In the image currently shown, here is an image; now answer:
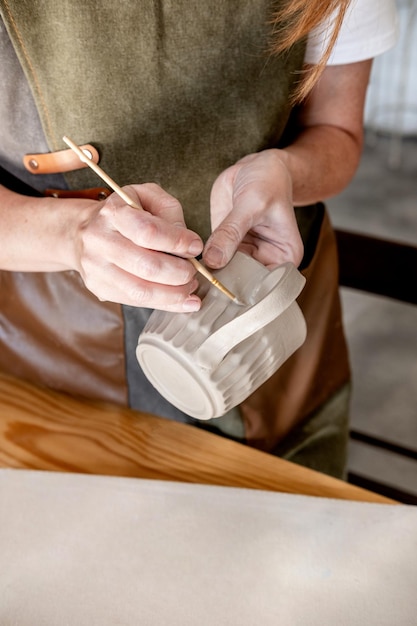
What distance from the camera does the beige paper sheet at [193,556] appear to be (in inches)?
25.6

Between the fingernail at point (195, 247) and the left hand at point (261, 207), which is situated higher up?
the fingernail at point (195, 247)

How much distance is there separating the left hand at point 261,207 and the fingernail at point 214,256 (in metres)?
0.05

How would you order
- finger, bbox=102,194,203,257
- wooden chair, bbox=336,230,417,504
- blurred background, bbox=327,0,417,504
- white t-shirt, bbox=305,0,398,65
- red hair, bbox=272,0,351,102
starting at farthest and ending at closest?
1. blurred background, bbox=327,0,417,504
2. wooden chair, bbox=336,230,417,504
3. white t-shirt, bbox=305,0,398,65
4. red hair, bbox=272,0,351,102
5. finger, bbox=102,194,203,257

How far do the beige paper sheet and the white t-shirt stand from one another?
1.82ft

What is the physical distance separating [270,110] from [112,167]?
0.74 feet

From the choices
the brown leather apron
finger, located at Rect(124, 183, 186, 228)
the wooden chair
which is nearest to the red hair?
the brown leather apron

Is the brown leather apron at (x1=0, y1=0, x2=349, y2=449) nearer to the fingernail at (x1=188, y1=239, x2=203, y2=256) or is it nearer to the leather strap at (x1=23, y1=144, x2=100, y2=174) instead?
the leather strap at (x1=23, y1=144, x2=100, y2=174)

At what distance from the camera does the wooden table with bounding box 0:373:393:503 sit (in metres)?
0.81

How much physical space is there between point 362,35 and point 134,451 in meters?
0.61

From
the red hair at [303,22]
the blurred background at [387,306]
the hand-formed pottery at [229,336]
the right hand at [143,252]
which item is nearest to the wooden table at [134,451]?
the hand-formed pottery at [229,336]

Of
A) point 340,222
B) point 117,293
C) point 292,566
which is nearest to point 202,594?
point 292,566

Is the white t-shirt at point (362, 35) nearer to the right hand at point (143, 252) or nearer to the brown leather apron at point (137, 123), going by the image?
the brown leather apron at point (137, 123)

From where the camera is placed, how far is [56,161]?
2.63 ft

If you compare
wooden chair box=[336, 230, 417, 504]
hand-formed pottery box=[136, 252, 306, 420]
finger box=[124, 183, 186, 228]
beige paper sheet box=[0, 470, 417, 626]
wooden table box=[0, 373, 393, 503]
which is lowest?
wooden chair box=[336, 230, 417, 504]
